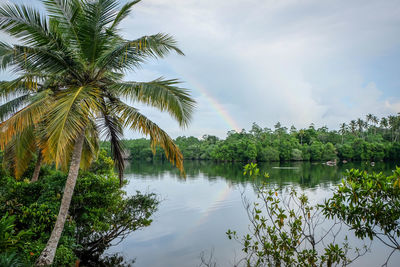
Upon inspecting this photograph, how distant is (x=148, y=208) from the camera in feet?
31.9

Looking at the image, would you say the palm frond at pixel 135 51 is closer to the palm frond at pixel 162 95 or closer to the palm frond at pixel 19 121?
the palm frond at pixel 162 95

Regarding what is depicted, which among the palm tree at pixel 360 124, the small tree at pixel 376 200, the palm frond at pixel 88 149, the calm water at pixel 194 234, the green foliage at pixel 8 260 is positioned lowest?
the calm water at pixel 194 234

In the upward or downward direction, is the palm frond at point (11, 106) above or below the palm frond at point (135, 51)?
below

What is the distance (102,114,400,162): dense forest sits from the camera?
65.1 m

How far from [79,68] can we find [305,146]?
235 feet

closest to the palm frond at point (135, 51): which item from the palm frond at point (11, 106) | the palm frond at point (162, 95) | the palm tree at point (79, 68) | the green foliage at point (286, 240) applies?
the palm tree at point (79, 68)

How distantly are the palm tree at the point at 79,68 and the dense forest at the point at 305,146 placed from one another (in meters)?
55.3

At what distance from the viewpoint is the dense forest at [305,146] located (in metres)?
65.1

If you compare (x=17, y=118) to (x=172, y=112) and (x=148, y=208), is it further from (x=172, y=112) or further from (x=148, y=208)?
(x=148, y=208)

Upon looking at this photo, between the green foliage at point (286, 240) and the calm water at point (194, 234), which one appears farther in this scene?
the calm water at point (194, 234)

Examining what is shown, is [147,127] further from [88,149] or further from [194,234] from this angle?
[194,234]

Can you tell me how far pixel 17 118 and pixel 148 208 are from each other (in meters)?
5.83

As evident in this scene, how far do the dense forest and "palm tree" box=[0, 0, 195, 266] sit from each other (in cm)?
5528

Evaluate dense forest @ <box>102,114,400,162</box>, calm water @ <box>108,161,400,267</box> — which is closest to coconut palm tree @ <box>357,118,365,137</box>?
dense forest @ <box>102,114,400,162</box>
